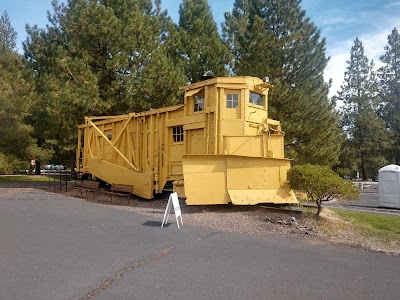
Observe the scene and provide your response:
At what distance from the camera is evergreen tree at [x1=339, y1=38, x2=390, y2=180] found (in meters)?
44.1

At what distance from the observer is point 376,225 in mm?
10453

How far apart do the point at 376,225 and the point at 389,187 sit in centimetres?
550

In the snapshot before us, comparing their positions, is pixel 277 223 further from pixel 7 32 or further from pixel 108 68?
pixel 7 32

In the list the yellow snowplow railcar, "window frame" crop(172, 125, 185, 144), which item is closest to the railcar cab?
the yellow snowplow railcar

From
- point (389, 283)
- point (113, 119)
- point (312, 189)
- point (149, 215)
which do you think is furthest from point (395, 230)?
point (113, 119)

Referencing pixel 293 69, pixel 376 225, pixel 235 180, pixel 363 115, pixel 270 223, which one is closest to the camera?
pixel 270 223

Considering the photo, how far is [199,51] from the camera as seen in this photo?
27047mm

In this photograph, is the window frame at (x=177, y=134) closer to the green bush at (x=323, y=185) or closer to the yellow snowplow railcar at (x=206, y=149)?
the yellow snowplow railcar at (x=206, y=149)

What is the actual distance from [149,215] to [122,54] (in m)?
12.3

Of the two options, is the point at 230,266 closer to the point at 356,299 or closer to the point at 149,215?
the point at 356,299

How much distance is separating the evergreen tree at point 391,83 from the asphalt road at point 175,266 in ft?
155

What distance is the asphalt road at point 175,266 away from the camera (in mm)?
4852

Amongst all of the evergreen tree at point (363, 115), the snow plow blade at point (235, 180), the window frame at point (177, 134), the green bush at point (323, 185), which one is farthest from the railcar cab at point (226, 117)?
the evergreen tree at point (363, 115)

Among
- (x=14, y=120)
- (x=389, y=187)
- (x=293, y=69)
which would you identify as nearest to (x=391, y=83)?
(x=293, y=69)
